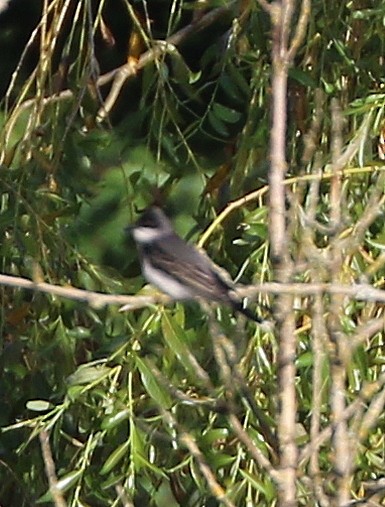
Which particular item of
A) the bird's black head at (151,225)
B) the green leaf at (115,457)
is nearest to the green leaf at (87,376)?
the green leaf at (115,457)

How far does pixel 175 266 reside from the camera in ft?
7.86

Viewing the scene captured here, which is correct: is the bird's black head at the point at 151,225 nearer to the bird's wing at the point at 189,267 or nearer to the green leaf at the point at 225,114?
the bird's wing at the point at 189,267

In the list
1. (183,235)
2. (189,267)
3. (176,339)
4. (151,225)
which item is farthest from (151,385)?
(183,235)

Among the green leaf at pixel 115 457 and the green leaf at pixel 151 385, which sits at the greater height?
the green leaf at pixel 151 385

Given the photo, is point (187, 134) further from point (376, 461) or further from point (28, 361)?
point (376, 461)

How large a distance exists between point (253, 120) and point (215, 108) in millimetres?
95

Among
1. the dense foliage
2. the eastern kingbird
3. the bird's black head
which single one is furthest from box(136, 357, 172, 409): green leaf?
the bird's black head

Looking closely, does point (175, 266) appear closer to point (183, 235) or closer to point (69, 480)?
point (183, 235)

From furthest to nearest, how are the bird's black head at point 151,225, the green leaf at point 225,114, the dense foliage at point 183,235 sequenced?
the bird's black head at point 151,225 < the green leaf at point 225,114 < the dense foliage at point 183,235

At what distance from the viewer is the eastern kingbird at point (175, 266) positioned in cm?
211

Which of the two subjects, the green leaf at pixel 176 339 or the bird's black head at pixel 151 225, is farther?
the bird's black head at pixel 151 225

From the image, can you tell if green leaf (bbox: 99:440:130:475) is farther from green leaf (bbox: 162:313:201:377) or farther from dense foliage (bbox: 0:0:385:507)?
green leaf (bbox: 162:313:201:377)

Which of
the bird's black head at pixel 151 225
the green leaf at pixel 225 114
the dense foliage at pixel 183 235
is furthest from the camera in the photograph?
the bird's black head at pixel 151 225

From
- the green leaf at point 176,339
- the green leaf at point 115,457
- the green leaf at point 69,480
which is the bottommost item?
the green leaf at point 69,480
